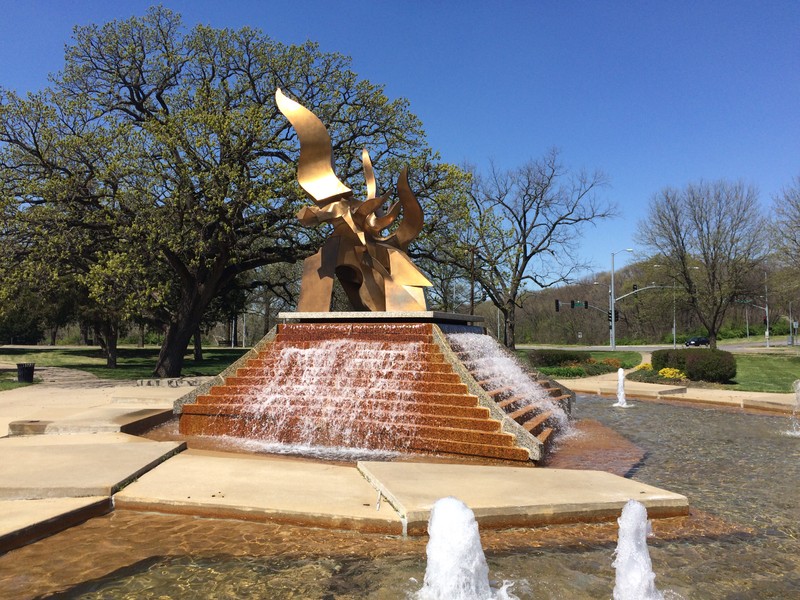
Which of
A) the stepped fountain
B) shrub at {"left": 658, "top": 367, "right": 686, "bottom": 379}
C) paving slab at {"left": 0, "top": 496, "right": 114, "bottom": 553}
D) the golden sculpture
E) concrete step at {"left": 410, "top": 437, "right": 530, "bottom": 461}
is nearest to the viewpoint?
paving slab at {"left": 0, "top": 496, "right": 114, "bottom": 553}

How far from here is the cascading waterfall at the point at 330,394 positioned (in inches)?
336

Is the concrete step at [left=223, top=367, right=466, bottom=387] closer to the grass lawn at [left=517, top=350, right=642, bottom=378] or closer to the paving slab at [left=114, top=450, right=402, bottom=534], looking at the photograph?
the paving slab at [left=114, top=450, right=402, bottom=534]

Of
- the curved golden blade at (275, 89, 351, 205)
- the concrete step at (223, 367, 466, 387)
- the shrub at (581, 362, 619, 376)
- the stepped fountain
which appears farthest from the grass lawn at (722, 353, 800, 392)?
the curved golden blade at (275, 89, 351, 205)

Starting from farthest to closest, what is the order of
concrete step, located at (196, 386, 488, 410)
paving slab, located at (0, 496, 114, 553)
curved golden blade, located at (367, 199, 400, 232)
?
curved golden blade, located at (367, 199, 400, 232), concrete step, located at (196, 386, 488, 410), paving slab, located at (0, 496, 114, 553)

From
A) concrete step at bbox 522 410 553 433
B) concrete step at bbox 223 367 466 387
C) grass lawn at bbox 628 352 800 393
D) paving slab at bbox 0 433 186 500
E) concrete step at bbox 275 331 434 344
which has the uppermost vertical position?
concrete step at bbox 275 331 434 344

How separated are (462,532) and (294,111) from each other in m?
11.2

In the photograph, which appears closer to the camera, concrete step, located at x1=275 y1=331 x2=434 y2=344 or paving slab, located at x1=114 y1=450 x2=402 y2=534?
paving slab, located at x1=114 y1=450 x2=402 y2=534

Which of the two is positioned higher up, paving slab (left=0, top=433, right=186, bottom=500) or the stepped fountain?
the stepped fountain

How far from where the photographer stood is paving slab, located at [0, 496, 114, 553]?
4.23m

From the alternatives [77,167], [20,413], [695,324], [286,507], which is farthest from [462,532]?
[695,324]

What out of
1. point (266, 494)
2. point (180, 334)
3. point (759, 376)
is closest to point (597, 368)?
point (759, 376)

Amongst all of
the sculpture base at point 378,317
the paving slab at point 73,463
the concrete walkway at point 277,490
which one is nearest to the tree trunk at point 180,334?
the sculpture base at point 378,317

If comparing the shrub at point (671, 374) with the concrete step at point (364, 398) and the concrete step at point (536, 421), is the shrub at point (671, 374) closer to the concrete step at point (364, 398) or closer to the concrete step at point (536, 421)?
the concrete step at point (536, 421)

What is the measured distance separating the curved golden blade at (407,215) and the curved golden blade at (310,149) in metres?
1.33
